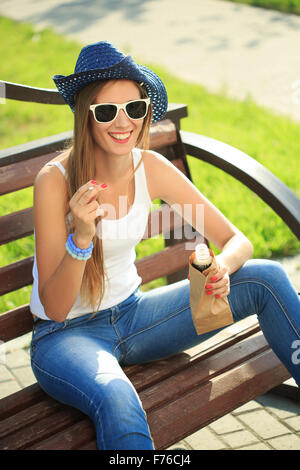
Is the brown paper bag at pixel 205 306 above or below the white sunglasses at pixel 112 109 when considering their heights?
below

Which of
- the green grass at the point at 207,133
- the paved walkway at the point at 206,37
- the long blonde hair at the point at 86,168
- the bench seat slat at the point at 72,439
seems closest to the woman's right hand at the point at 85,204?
the long blonde hair at the point at 86,168

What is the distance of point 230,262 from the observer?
8.02 ft

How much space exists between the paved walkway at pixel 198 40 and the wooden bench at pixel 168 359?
0.93 m

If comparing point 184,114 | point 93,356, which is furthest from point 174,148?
point 93,356

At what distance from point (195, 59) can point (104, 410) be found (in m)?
6.86

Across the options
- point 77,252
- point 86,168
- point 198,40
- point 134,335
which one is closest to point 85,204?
point 77,252

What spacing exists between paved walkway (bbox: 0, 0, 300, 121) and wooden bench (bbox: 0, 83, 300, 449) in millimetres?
3631

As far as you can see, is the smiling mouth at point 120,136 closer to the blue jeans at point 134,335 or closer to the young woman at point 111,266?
the young woman at point 111,266

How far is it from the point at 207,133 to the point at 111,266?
12.4 feet

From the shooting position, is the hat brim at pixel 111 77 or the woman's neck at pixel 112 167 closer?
the hat brim at pixel 111 77

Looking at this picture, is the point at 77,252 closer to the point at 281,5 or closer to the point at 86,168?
the point at 86,168

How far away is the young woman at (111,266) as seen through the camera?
211 cm

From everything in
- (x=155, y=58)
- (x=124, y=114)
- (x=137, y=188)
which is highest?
(x=124, y=114)
